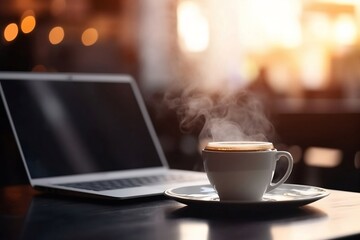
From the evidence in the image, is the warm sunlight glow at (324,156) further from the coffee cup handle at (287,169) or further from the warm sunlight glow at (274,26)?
the warm sunlight glow at (274,26)

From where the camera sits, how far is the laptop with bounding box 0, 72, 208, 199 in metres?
1.15

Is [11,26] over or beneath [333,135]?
over

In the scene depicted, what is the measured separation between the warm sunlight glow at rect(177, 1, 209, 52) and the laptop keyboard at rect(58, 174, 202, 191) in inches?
116

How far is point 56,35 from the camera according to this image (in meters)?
3.21

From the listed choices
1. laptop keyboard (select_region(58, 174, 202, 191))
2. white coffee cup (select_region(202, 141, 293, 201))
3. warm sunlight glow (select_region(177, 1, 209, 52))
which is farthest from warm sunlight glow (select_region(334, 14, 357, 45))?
white coffee cup (select_region(202, 141, 293, 201))

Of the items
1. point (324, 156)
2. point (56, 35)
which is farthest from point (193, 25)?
point (324, 156)

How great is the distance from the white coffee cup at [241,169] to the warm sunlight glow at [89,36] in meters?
2.60

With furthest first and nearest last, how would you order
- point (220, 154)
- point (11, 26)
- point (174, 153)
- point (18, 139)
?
point (174, 153)
point (11, 26)
point (18, 139)
point (220, 154)

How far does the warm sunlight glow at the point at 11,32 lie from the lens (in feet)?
7.51

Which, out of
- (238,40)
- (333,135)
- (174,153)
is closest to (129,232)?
(174,153)

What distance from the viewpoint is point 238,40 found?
15.3 ft

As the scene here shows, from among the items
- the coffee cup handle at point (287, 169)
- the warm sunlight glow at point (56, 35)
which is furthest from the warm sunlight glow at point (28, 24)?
the coffee cup handle at point (287, 169)

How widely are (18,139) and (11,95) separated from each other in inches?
4.0

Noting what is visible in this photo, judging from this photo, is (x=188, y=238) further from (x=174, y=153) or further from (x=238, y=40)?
(x=238, y=40)
